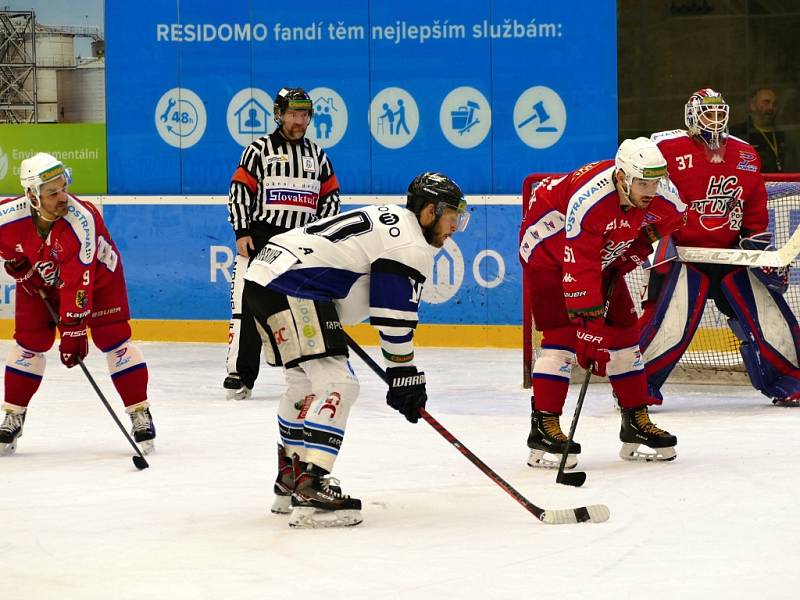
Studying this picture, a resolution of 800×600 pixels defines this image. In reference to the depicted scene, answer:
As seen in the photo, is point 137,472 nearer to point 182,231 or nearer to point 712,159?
point 712,159

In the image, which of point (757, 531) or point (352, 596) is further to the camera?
point (757, 531)

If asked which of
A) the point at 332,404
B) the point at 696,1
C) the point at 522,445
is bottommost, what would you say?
the point at 522,445

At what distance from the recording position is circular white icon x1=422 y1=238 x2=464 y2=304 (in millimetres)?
8758

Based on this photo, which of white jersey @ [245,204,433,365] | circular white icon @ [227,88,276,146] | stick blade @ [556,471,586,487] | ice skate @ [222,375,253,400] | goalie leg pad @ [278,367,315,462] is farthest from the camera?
circular white icon @ [227,88,276,146]

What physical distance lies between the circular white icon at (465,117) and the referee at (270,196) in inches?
85.6

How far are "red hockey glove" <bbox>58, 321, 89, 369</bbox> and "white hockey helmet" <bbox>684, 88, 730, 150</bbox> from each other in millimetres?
2810

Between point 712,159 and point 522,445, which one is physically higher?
point 712,159

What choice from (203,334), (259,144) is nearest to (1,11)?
(203,334)

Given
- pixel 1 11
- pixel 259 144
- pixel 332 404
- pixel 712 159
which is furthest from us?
pixel 1 11

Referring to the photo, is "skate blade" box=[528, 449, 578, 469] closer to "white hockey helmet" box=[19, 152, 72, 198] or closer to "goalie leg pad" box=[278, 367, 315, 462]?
"goalie leg pad" box=[278, 367, 315, 462]

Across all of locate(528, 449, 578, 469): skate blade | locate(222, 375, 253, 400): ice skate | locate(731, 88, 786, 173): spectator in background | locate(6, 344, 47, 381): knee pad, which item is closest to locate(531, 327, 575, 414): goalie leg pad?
locate(528, 449, 578, 469): skate blade

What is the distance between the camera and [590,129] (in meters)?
8.77

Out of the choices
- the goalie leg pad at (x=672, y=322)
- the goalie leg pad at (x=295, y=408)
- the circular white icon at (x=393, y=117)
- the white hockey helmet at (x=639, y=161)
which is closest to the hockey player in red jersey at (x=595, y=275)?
the white hockey helmet at (x=639, y=161)

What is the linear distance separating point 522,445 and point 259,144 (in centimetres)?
223
